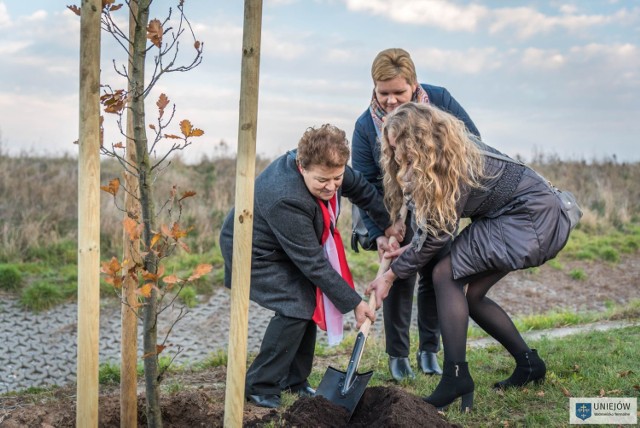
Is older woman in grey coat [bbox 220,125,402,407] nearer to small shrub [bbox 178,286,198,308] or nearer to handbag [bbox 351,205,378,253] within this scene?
handbag [bbox 351,205,378,253]

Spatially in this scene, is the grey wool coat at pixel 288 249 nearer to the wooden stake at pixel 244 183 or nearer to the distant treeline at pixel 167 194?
the wooden stake at pixel 244 183

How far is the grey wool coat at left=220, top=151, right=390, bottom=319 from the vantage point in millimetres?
3781

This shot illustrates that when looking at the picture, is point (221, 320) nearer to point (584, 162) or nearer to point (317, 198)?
point (317, 198)

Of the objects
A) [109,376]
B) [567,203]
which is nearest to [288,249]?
[567,203]

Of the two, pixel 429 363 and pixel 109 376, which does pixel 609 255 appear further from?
pixel 109 376

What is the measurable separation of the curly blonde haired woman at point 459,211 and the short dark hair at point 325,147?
0.79 feet

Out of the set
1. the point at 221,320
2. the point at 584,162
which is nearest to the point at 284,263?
the point at 221,320

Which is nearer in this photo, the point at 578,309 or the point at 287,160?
the point at 287,160

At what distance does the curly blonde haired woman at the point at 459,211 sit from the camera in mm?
3529

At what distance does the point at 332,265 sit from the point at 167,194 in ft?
27.9

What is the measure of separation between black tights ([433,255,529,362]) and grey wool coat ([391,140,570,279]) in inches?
3.2

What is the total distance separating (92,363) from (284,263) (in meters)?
1.48

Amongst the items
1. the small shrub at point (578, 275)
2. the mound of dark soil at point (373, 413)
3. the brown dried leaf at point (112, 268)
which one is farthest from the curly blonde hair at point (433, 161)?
the small shrub at point (578, 275)

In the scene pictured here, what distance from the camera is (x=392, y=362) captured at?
180 inches
